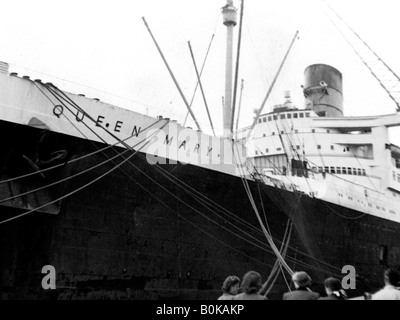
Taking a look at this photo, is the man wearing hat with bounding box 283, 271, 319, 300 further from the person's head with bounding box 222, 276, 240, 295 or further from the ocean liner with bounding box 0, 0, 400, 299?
the ocean liner with bounding box 0, 0, 400, 299

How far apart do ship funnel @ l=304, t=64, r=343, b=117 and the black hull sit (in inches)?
418

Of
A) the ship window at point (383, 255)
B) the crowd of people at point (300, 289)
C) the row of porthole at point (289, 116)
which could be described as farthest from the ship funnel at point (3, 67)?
the ship window at point (383, 255)

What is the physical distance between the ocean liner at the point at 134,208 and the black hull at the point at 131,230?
2 cm

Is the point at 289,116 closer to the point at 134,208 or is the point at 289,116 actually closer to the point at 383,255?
the point at 383,255

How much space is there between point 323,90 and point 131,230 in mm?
16430

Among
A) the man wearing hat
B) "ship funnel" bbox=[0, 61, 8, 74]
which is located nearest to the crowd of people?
the man wearing hat

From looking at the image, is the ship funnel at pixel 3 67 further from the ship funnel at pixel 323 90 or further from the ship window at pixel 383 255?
the ship funnel at pixel 323 90

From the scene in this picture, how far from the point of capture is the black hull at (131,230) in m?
8.43

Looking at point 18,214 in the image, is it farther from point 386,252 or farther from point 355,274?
point 386,252

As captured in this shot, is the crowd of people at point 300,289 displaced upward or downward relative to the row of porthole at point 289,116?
downward

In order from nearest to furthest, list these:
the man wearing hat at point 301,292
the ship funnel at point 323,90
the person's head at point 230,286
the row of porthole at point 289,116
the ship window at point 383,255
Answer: the man wearing hat at point 301,292
the person's head at point 230,286
the ship window at point 383,255
the row of porthole at point 289,116
the ship funnel at point 323,90

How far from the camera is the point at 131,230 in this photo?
382 inches
